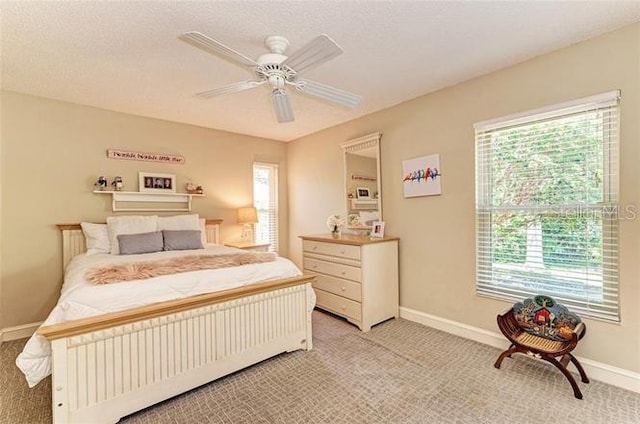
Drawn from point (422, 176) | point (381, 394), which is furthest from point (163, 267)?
point (422, 176)

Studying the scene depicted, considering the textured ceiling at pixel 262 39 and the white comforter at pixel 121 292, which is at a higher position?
the textured ceiling at pixel 262 39

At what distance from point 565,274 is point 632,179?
2.59ft

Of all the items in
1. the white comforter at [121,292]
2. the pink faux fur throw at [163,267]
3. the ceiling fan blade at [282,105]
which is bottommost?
the white comforter at [121,292]

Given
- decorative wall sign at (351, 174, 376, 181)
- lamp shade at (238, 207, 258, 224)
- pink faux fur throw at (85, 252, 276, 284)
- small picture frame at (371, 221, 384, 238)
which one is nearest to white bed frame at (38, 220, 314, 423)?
pink faux fur throw at (85, 252, 276, 284)

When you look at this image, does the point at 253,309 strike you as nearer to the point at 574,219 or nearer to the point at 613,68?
the point at 574,219

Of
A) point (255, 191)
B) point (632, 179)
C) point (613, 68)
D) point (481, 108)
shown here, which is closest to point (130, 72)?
point (255, 191)

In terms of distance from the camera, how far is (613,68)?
6.70ft

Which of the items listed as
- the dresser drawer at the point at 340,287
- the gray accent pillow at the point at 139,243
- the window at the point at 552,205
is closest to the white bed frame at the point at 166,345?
the dresser drawer at the point at 340,287

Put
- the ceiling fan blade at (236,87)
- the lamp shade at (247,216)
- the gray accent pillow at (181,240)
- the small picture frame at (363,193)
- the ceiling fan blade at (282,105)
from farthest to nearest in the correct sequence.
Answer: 1. the lamp shade at (247,216)
2. the small picture frame at (363,193)
3. the gray accent pillow at (181,240)
4. the ceiling fan blade at (282,105)
5. the ceiling fan blade at (236,87)

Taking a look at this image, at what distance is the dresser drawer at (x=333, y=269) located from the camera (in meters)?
3.12

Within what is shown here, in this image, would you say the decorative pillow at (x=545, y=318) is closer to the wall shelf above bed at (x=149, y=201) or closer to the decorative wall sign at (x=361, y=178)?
the decorative wall sign at (x=361, y=178)

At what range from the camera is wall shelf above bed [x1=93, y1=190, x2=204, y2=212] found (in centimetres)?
354

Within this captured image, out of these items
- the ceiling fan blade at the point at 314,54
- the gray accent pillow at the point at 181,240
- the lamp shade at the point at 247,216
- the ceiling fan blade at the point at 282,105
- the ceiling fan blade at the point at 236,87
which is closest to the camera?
the ceiling fan blade at the point at 314,54

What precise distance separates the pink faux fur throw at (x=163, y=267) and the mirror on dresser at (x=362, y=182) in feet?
4.90
